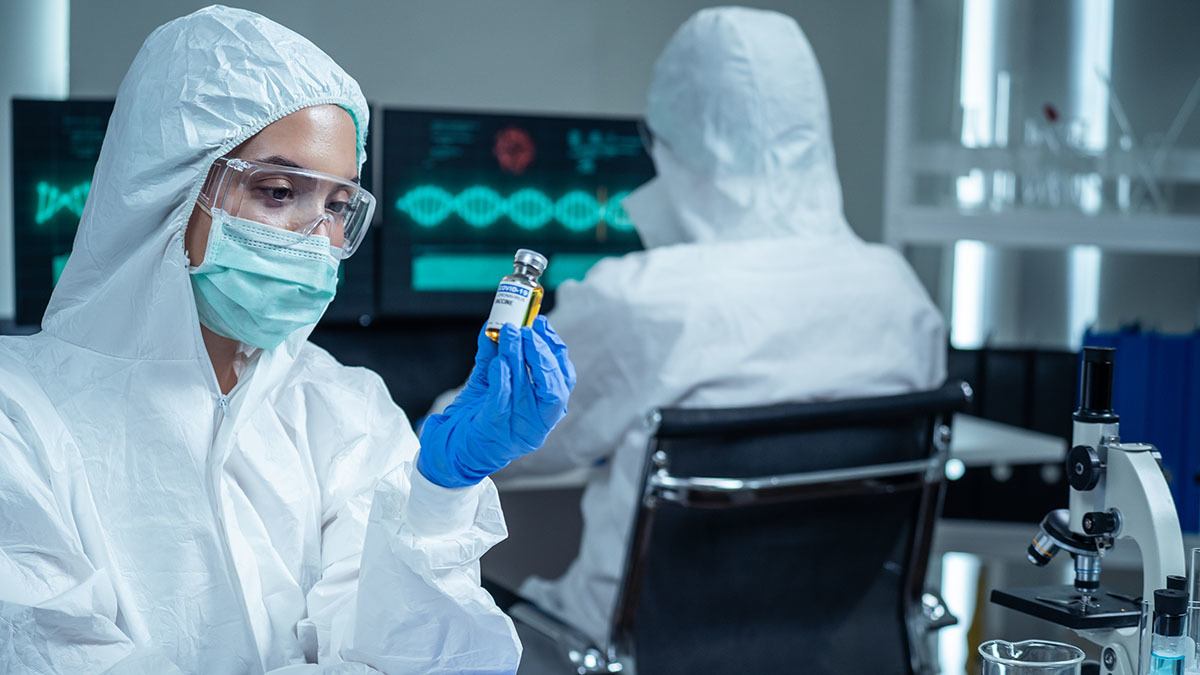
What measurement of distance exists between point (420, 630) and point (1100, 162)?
224cm

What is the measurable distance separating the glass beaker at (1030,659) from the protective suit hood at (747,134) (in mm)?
1071

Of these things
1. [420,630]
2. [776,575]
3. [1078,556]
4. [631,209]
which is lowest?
[776,575]

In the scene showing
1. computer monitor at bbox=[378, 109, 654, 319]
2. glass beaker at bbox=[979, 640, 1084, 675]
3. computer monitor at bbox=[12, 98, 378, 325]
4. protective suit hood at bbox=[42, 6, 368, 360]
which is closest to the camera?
glass beaker at bbox=[979, 640, 1084, 675]

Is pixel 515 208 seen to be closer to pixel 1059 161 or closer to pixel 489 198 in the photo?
pixel 489 198

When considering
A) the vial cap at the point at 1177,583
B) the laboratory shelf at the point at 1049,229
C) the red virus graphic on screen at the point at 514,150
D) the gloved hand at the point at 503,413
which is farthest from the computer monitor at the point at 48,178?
the vial cap at the point at 1177,583

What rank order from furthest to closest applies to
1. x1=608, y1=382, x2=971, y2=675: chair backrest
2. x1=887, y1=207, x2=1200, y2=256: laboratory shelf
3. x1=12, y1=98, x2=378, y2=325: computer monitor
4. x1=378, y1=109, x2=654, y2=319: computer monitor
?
1. x1=887, y1=207, x2=1200, y2=256: laboratory shelf
2. x1=378, y1=109, x2=654, y2=319: computer monitor
3. x1=12, y1=98, x2=378, y2=325: computer monitor
4. x1=608, y1=382, x2=971, y2=675: chair backrest

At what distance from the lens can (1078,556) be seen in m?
→ 1.00

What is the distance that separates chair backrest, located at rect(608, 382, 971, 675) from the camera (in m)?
1.52

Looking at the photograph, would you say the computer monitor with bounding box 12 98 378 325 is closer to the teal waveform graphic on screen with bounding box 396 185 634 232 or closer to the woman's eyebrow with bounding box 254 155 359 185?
the teal waveform graphic on screen with bounding box 396 185 634 232

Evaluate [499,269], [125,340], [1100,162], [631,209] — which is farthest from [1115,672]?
[1100,162]

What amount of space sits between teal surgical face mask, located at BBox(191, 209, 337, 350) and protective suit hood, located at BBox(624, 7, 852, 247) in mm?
872

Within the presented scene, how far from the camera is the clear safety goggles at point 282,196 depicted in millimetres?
1125

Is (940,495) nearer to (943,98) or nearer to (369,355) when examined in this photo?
(369,355)

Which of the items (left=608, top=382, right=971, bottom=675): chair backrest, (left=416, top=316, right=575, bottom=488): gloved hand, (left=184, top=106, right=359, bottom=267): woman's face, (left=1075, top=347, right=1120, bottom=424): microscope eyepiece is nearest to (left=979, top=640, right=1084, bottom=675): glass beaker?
(left=1075, top=347, right=1120, bottom=424): microscope eyepiece
